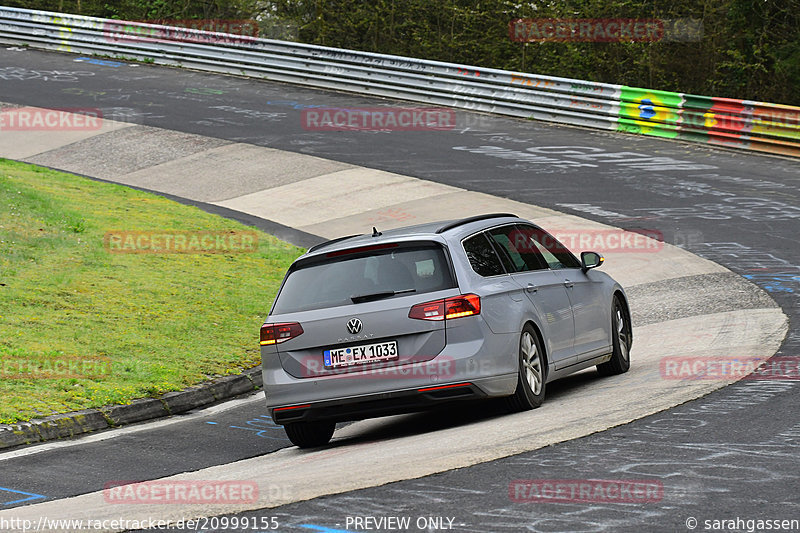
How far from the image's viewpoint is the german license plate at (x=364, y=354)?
8422mm

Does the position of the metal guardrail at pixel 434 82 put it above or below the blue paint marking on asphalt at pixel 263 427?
above

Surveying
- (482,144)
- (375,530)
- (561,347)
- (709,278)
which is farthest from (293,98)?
(375,530)

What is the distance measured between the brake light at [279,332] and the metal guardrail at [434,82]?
17184mm

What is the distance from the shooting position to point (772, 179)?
21.3 m

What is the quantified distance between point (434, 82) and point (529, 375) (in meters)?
21.7

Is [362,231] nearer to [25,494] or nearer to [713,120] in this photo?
[713,120]

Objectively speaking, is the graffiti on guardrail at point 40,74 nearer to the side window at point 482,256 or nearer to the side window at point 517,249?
the side window at point 517,249

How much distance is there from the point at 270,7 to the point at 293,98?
27.0ft

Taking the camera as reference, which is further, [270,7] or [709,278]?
[270,7]

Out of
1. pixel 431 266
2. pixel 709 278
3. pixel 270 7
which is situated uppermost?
pixel 270 7

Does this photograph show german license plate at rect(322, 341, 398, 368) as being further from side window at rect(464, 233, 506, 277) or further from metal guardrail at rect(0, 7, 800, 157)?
metal guardrail at rect(0, 7, 800, 157)

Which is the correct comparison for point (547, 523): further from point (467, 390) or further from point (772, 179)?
point (772, 179)

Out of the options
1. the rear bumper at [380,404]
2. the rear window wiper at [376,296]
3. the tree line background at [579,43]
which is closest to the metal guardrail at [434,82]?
the tree line background at [579,43]

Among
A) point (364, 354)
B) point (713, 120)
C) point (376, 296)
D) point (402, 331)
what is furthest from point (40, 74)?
point (402, 331)
